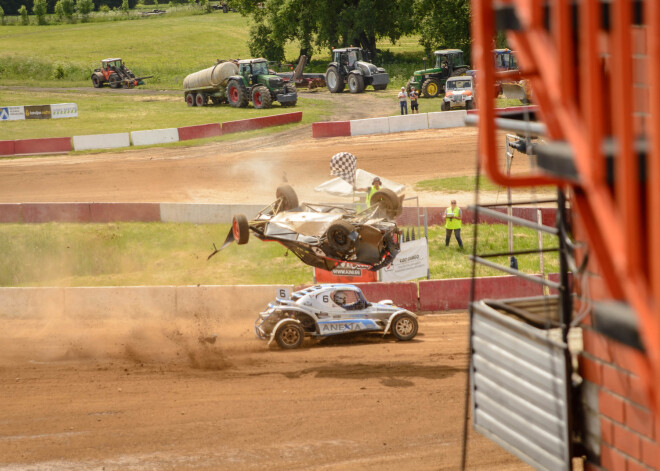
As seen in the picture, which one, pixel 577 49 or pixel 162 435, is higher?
pixel 577 49

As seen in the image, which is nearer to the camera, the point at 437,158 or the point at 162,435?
the point at 162,435

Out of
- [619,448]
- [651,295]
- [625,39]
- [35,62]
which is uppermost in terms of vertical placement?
[35,62]

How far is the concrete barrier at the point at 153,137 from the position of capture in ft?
117

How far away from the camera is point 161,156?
33.4 metres

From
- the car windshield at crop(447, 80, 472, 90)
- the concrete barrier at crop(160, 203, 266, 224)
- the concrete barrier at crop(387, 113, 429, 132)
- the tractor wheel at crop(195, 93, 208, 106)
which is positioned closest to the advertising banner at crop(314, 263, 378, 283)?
the concrete barrier at crop(160, 203, 266, 224)

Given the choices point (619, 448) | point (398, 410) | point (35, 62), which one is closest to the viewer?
point (619, 448)

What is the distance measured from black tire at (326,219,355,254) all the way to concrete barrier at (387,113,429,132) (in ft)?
69.5

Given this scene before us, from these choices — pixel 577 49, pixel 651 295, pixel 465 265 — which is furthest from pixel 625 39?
pixel 465 265

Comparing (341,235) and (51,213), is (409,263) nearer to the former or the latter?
(341,235)

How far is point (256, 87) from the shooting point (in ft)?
136

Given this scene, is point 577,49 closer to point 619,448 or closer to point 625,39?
point 625,39

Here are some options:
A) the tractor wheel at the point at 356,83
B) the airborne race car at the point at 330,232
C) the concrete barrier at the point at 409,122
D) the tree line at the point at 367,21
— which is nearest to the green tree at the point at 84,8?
the tree line at the point at 367,21

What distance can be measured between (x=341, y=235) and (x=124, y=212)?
1194 cm

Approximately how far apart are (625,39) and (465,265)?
62.0ft
